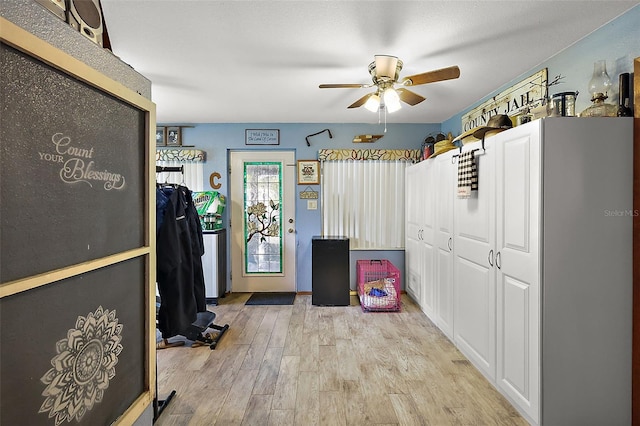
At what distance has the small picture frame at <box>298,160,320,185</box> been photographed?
471 centimetres

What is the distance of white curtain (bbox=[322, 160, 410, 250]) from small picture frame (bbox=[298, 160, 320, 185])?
0.33 ft

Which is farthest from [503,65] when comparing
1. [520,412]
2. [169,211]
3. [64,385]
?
[64,385]

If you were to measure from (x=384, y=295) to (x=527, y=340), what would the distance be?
7.05ft

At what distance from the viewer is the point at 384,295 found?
13.4ft

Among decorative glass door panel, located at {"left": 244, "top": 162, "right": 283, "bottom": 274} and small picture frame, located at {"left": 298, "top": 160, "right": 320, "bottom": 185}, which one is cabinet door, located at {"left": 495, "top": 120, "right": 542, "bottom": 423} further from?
decorative glass door panel, located at {"left": 244, "top": 162, "right": 283, "bottom": 274}

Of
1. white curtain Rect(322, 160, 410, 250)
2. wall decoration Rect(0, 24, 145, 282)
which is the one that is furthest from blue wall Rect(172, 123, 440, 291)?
wall decoration Rect(0, 24, 145, 282)

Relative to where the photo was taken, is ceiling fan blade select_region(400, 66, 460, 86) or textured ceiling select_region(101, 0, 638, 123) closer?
textured ceiling select_region(101, 0, 638, 123)

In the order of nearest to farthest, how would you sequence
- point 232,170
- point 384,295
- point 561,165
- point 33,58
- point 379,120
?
1. point 33,58
2. point 561,165
3. point 384,295
4. point 379,120
5. point 232,170

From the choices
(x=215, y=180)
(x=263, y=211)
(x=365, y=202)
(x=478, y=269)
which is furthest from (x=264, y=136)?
(x=478, y=269)

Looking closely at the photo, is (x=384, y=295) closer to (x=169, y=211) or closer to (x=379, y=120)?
(x=379, y=120)

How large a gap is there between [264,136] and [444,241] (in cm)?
282

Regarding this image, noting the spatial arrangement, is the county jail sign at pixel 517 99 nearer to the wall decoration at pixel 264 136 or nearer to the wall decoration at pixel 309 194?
the wall decoration at pixel 309 194

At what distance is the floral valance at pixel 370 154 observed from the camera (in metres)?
4.65

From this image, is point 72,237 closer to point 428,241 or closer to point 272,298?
point 428,241
